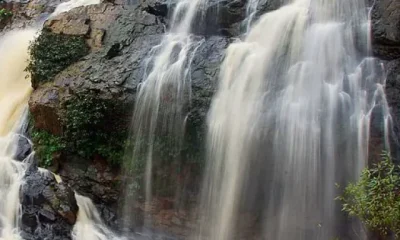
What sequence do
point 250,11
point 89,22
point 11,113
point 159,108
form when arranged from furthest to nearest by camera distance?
point 89,22, point 11,113, point 250,11, point 159,108

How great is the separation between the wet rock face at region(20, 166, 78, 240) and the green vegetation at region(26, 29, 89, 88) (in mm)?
3332

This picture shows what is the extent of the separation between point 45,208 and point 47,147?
2.15m

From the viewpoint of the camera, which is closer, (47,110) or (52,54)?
(47,110)

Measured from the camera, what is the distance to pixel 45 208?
30.5ft

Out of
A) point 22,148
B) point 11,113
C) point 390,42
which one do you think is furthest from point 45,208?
point 390,42

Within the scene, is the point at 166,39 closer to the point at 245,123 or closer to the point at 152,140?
the point at 152,140

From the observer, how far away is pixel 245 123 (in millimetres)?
9094

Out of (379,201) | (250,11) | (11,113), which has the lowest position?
(379,201)

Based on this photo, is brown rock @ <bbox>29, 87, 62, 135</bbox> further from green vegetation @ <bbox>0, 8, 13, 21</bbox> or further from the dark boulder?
green vegetation @ <bbox>0, 8, 13, 21</bbox>

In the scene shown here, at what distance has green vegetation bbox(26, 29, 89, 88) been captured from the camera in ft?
40.0

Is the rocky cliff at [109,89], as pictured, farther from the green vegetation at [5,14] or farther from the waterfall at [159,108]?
the green vegetation at [5,14]

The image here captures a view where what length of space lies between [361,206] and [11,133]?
27.4 ft

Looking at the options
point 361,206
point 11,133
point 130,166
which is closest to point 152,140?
point 130,166

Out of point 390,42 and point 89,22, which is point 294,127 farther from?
point 89,22
